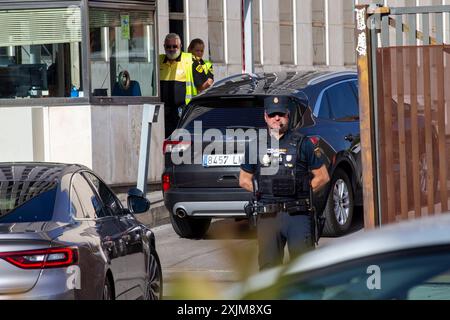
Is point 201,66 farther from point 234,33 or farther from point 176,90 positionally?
point 234,33

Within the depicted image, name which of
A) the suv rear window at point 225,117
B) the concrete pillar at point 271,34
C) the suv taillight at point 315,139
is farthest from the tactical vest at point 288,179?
the concrete pillar at point 271,34

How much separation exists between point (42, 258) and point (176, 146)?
6.40 metres

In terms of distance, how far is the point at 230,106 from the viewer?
1295 centimetres

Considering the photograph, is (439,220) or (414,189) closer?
(439,220)

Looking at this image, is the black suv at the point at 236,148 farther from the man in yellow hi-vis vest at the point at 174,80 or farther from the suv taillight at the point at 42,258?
the suv taillight at the point at 42,258

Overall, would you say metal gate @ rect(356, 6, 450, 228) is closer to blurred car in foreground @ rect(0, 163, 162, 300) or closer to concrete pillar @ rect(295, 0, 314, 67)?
blurred car in foreground @ rect(0, 163, 162, 300)

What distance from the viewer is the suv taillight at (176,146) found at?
509 inches

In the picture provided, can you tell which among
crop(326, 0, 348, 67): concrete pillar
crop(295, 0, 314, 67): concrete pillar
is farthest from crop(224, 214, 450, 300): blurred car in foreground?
crop(326, 0, 348, 67): concrete pillar

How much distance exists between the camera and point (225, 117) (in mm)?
12891

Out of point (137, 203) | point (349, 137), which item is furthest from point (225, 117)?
point (137, 203)

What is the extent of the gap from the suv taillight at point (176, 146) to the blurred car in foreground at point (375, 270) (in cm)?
946
